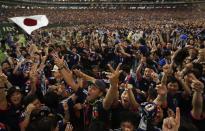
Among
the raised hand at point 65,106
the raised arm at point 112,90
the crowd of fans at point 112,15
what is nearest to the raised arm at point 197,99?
the raised arm at point 112,90

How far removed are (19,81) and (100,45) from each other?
7.70 m

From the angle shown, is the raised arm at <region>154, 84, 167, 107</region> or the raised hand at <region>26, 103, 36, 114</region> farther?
the raised arm at <region>154, 84, 167, 107</region>

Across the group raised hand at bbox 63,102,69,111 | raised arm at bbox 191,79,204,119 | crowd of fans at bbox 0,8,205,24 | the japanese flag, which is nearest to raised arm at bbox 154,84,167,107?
raised arm at bbox 191,79,204,119

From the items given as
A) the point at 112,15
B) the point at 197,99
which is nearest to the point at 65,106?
the point at 197,99

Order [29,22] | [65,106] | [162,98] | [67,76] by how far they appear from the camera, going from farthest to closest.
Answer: [29,22], [67,76], [65,106], [162,98]

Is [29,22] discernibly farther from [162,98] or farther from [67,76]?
[162,98]

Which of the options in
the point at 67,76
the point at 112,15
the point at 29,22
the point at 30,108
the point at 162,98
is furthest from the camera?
the point at 112,15

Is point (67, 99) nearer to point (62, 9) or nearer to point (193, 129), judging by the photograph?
point (193, 129)

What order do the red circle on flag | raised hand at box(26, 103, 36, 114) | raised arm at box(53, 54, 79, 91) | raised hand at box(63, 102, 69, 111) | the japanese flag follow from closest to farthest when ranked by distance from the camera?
raised hand at box(26, 103, 36, 114)
raised hand at box(63, 102, 69, 111)
raised arm at box(53, 54, 79, 91)
the japanese flag
the red circle on flag

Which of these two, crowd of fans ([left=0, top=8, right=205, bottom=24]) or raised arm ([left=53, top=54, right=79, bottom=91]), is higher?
raised arm ([left=53, top=54, right=79, bottom=91])

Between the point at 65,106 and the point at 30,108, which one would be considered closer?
the point at 30,108

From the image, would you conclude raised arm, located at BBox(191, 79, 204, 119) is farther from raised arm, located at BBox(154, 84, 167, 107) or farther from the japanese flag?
the japanese flag

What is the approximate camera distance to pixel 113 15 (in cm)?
8156

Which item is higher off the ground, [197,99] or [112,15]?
[197,99]
